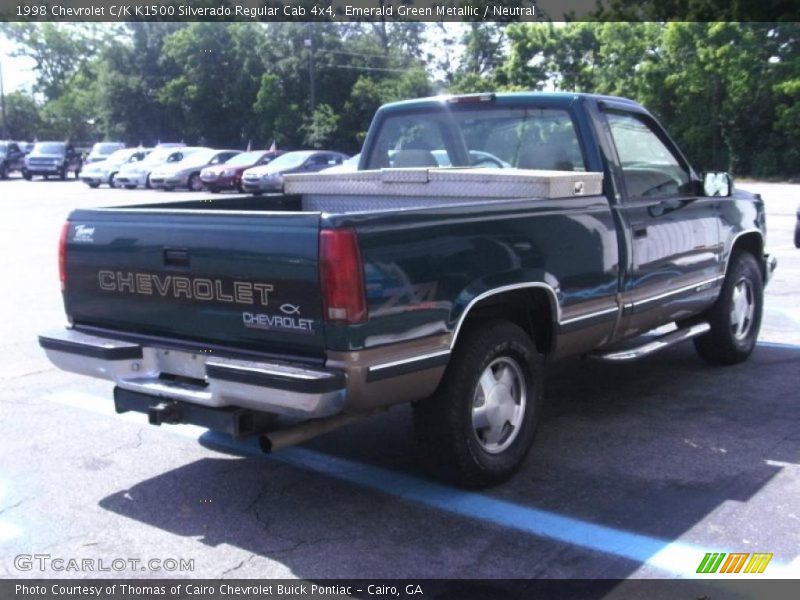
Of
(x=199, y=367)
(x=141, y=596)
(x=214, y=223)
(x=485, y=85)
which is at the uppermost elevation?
(x=485, y=85)

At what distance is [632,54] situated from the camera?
40.0m

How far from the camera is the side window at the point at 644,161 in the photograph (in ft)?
19.7

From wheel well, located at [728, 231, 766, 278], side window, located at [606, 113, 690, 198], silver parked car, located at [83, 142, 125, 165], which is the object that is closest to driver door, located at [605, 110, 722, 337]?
side window, located at [606, 113, 690, 198]

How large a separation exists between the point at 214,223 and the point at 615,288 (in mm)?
2489

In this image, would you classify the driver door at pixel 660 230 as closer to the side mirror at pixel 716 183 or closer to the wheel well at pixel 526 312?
the side mirror at pixel 716 183

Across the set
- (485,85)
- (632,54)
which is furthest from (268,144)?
(632,54)

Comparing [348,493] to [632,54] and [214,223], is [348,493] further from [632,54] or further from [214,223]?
[632,54]

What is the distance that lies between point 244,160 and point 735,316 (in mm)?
27277

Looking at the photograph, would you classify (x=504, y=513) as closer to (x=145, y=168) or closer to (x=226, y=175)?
(x=226, y=175)

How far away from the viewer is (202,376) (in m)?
4.46

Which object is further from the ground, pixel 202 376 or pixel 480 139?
pixel 480 139

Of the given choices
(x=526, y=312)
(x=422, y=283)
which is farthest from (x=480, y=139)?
(x=422, y=283)

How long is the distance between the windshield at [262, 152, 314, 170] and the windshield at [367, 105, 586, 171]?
76.7 feet

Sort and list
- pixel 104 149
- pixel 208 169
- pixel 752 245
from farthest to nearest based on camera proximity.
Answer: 1. pixel 104 149
2. pixel 208 169
3. pixel 752 245
